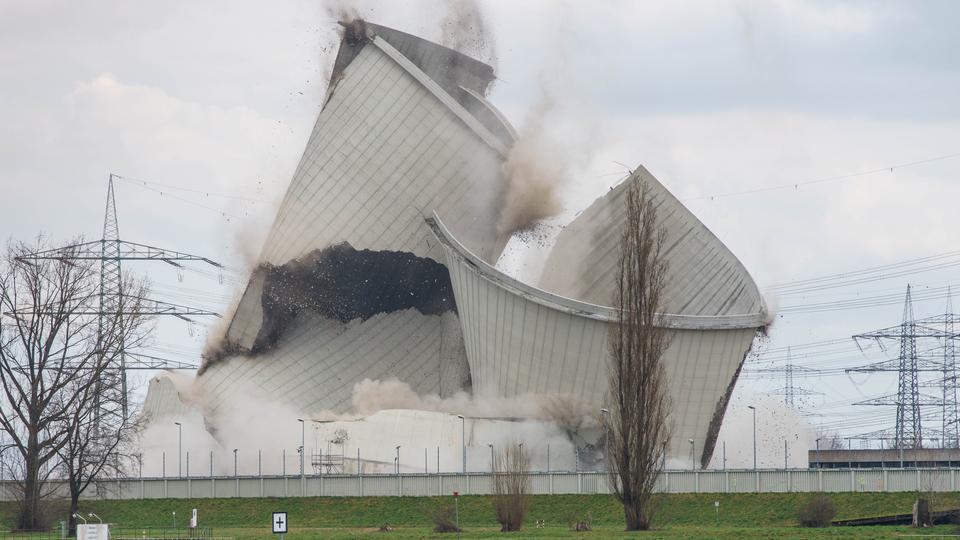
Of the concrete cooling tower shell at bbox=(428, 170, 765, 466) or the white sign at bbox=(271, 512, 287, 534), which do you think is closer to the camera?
the white sign at bbox=(271, 512, 287, 534)

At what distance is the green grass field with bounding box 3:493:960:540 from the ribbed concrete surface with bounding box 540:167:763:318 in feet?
43.3

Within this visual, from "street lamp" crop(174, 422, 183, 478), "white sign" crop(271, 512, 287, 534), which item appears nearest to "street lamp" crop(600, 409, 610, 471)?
"white sign" crop(271, 512, 287, 534)

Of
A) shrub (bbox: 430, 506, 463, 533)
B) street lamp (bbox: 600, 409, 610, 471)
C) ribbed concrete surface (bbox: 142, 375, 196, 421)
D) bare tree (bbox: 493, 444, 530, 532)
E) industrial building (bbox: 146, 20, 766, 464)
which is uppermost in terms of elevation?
industrial building (bbox: 146, 20, 766, 464)

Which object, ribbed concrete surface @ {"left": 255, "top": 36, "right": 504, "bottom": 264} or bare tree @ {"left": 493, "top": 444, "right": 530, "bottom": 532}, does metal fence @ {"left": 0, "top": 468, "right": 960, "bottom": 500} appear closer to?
bare tree @ {"left": 493, "top": 444, "right": 530, "bottom": 532}

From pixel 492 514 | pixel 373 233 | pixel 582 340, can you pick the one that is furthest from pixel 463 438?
pixel 373 233

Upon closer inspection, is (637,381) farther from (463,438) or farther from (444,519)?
(463,438)

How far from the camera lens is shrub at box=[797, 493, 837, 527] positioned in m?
55.9

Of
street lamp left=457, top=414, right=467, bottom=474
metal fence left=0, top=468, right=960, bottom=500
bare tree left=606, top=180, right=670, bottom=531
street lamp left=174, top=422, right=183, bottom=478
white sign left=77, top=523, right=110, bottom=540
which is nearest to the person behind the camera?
white sign left=77, top=523, right=110, bottom=540

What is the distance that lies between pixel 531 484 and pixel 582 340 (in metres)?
12.8

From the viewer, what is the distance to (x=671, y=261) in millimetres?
76375

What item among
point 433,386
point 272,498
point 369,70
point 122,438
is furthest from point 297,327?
point 122,438

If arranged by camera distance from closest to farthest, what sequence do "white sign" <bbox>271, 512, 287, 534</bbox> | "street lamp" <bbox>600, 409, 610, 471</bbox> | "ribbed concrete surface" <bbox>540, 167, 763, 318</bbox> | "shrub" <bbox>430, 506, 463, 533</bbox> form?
"white sign" <bbox>271, 512, 287, 534</bbox>
"shrub" <bbox>430, 506, 463, 533</bbox>
"street lamp" <bbox>600, 409, 610, 471</bbox>
"ribbed concrete surface" <bbox>540, 167, 763, 318</bbox>

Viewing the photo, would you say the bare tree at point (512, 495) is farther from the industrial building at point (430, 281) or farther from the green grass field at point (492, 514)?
the industrial building at point (430, 281)

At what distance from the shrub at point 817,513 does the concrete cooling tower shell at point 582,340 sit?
706 inches
